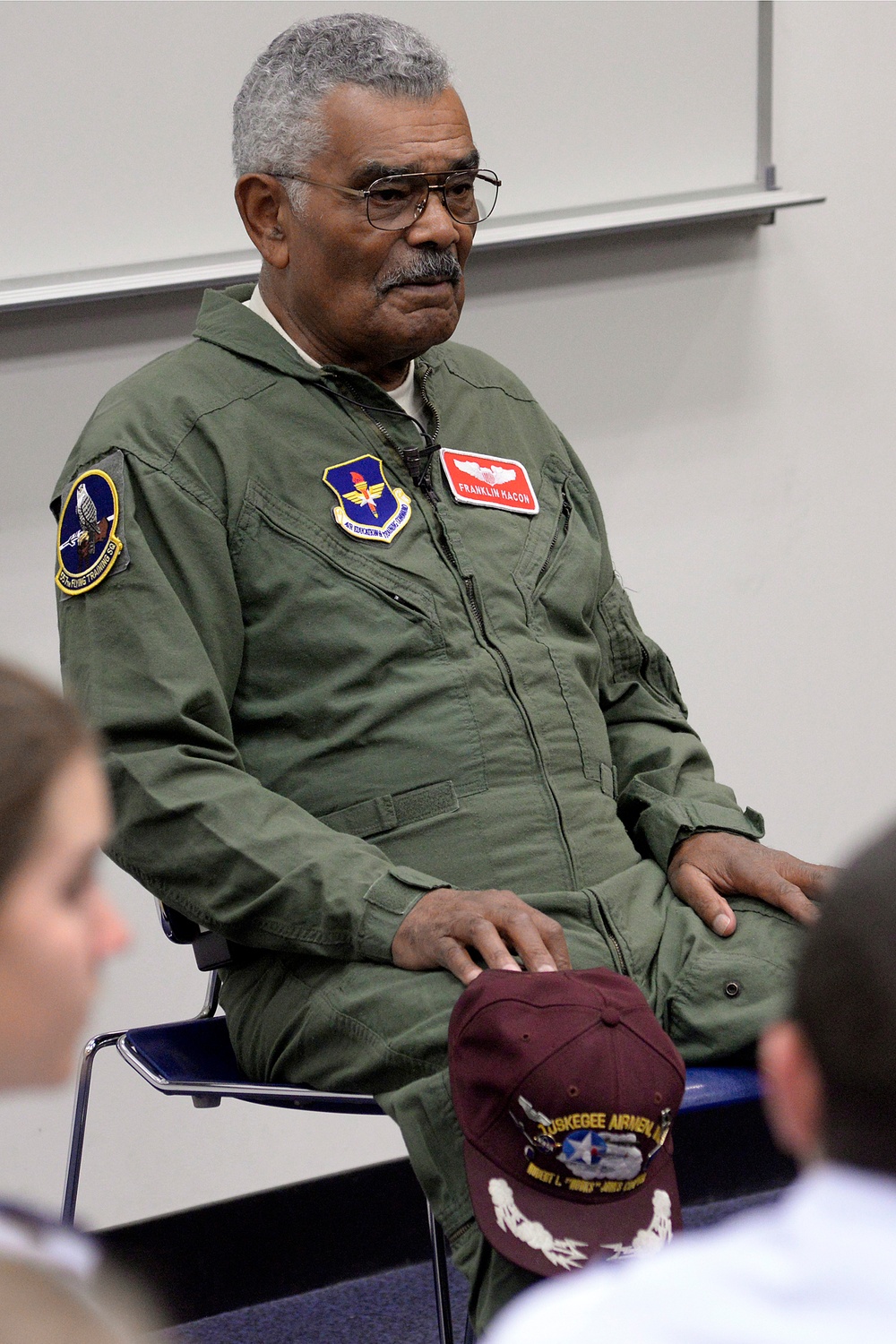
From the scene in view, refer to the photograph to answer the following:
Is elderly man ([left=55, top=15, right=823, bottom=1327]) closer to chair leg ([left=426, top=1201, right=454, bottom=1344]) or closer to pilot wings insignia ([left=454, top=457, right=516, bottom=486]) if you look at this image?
pilot wings insignia ([left=454, top=457, right=516, bottom=486])

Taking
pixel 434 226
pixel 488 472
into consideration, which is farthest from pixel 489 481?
pixel 434 226

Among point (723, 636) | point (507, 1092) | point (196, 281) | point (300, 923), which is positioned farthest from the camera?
point (723, 636)

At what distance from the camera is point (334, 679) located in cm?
161

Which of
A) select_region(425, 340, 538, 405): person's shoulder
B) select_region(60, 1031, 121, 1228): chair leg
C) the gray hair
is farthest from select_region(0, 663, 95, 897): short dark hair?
select_region(425, 340, 538, 405): person's shoulder

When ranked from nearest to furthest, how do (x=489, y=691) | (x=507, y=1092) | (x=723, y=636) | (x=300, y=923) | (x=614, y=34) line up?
(x=507, y=1092) → (x=300, y=923) → (x=489, y=691) → (x=614, y=34) → (x=723, y=636)

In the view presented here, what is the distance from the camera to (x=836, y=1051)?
23.8 inches

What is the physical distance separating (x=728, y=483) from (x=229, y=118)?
0.95m

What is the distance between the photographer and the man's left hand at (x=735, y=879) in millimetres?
1632

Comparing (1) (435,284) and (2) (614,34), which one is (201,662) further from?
(2) (614,34)

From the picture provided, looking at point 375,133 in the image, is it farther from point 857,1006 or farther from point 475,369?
point 857,1006

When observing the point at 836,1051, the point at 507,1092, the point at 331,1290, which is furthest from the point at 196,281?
the point at 836,1051

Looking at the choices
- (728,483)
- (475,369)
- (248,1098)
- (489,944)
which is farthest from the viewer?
(728,483)

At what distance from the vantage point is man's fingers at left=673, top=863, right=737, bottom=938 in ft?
5.32

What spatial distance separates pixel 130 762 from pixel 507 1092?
1.59 ft
